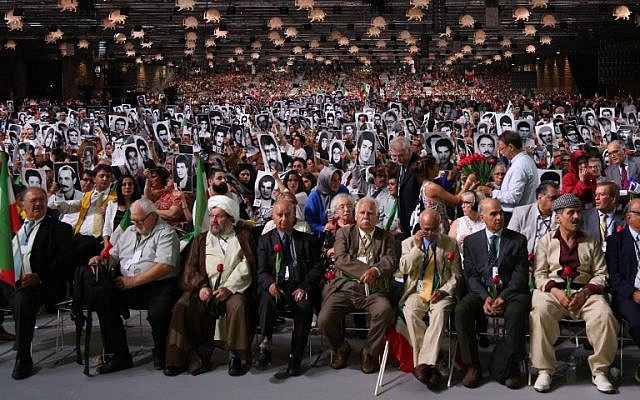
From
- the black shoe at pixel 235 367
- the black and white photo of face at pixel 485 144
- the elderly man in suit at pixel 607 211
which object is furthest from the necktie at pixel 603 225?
the black and white photo of face at pixel 485 144

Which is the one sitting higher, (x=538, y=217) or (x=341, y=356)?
(x=538, y=217)

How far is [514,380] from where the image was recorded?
6.29 metres

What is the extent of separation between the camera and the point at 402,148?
829 centimetres

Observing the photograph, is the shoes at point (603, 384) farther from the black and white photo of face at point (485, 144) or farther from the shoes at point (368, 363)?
the black and white photo of face at point (485, 144)

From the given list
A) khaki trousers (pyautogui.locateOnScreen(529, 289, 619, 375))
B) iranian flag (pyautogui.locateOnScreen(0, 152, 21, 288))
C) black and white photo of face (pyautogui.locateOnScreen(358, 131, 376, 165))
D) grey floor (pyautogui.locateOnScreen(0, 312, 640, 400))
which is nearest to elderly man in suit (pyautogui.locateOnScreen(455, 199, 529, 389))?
khaki trousers (pyautogui.locateOnScreen(529, 289, 619, 375))

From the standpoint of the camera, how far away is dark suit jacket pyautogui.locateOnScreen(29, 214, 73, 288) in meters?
7.20

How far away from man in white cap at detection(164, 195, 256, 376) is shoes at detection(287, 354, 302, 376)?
321 millimetres

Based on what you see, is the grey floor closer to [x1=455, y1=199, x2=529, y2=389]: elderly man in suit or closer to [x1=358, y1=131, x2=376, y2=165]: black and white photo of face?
[x1=455, y1=199, x2=529, y2=389]: elderly man in suit

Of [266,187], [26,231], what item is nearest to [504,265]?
[266,187]

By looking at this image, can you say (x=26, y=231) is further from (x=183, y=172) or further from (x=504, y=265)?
(x=504, y=265)

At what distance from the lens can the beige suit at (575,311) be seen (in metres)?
6.18

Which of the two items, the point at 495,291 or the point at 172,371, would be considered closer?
the point at 495,291

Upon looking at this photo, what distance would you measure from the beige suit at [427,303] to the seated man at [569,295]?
0.59 meters

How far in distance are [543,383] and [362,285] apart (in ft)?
4.89
